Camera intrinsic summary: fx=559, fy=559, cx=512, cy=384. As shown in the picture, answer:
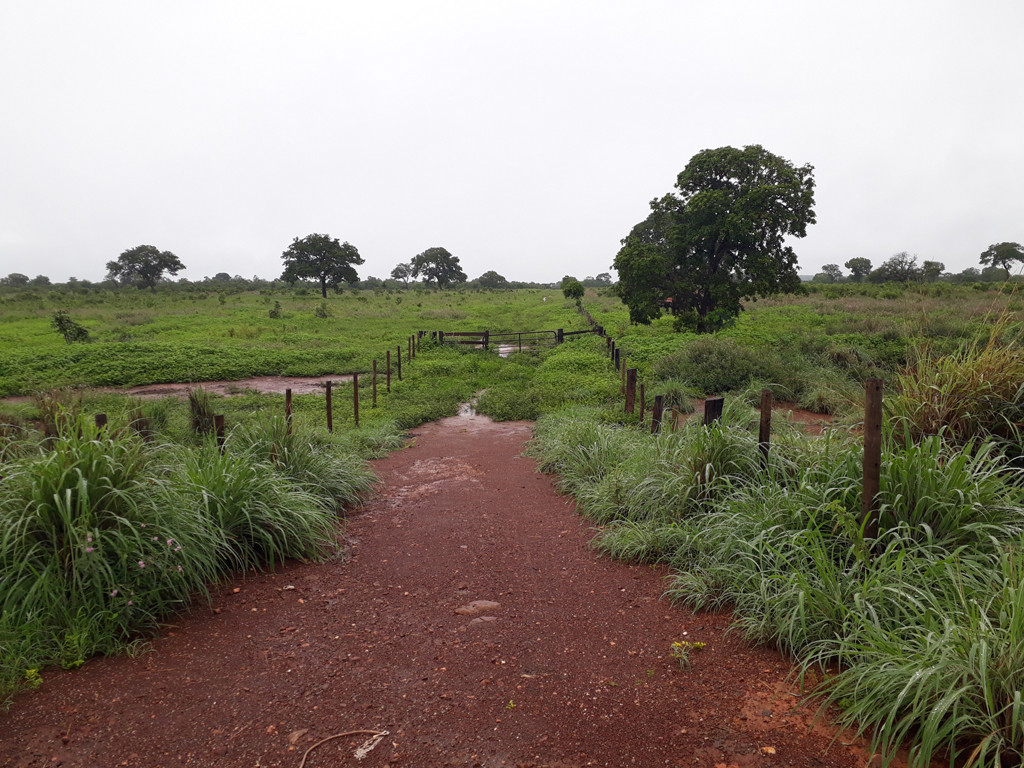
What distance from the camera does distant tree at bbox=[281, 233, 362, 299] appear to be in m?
51.4

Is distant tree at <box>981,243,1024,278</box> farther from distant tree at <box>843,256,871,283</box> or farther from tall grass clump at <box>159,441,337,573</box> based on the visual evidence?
tall grass clump at <box>159,441,337,573</box>

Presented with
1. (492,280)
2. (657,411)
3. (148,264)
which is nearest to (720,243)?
(657,411)

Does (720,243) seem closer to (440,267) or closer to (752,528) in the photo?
(752,528)

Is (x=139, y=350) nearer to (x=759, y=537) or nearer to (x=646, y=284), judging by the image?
(x=646, y=284)

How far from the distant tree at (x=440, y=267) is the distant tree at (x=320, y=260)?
28568 mm

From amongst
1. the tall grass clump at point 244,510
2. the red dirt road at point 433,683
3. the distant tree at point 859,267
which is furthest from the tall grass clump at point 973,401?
the distant tree at point 859,267

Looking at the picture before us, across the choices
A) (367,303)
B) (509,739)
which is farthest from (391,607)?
(367,303)

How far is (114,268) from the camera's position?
206 ft

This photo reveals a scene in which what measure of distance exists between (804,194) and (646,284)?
5.92 meters

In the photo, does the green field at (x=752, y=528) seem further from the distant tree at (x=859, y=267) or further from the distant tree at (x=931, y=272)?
the distant tree at (x=859, y=267)

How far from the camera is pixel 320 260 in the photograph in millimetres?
52156

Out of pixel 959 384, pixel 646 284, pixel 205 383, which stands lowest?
pixel 205 383

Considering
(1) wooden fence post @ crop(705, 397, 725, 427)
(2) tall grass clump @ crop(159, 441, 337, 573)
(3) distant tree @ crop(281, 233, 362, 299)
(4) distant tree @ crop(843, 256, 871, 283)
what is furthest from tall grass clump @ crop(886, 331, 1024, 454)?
(4) distant tree @ crop(843, 256, 871, 283)

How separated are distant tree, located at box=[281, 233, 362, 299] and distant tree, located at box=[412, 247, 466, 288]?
93.7ft
